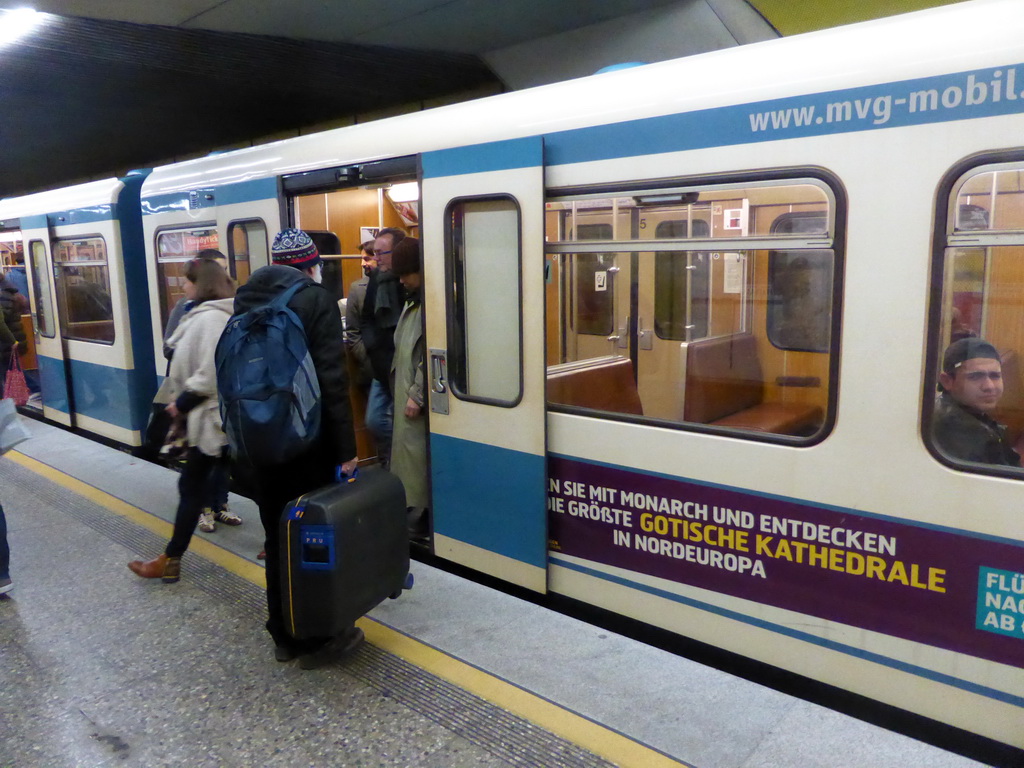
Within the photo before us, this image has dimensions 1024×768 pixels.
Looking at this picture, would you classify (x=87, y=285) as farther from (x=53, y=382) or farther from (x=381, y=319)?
(x=381, y=319)

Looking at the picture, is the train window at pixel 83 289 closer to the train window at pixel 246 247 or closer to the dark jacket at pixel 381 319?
the train window at pixel 246 247

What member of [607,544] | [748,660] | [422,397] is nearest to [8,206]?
[422,397]

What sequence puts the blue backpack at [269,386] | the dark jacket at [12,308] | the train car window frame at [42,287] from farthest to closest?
the train car window frame at [42,287]
the dark jacket at [12,308]
the blue backpack at [269,386]

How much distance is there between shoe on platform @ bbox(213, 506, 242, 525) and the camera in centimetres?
479

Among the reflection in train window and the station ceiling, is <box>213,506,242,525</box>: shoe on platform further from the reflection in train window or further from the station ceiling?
the station ceiling

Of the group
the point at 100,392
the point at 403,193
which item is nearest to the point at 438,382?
the point at 403,193

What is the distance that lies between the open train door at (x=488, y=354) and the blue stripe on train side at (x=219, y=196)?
1535mm

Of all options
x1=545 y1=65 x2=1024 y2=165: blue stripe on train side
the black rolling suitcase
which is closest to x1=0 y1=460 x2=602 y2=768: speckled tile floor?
the black rolling suitcase

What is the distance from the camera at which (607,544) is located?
3.29 metres

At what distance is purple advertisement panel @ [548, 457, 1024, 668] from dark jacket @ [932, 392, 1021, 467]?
257 mm

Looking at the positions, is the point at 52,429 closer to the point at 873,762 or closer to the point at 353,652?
the point at 353,652

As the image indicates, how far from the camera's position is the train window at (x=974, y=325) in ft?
7.63

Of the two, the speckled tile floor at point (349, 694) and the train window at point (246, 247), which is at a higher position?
the train window at point (246, 247)

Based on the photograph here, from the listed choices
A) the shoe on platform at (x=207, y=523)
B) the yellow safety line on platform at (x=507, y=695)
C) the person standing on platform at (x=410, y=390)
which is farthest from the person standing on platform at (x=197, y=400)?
the person standing on platform at (x=410, y=390)
